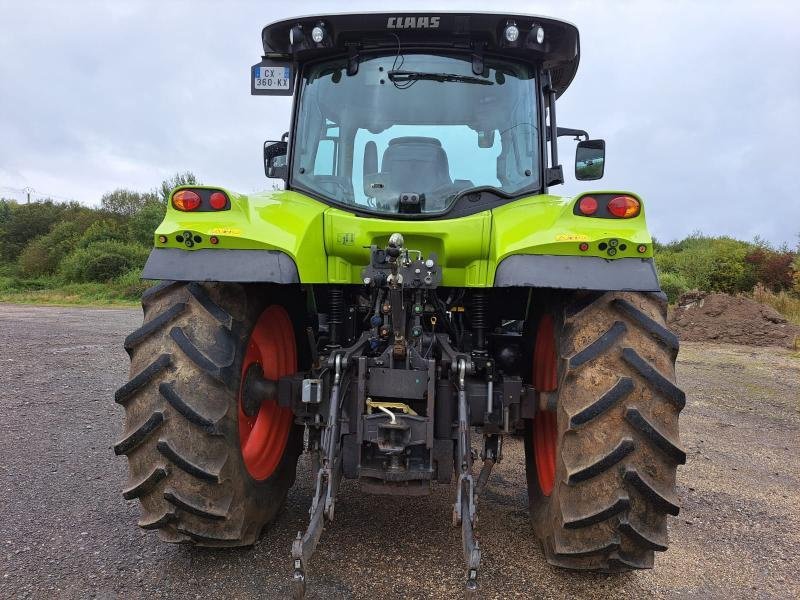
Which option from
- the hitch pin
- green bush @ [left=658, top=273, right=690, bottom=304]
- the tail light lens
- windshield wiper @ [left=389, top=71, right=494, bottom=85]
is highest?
windshield wiper @ [left=389, top=71, right=494, bottom=85]

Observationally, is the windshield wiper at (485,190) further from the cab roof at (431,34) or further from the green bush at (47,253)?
the green bush at (47,253)

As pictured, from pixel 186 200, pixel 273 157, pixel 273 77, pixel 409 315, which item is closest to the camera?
pixel 186 200

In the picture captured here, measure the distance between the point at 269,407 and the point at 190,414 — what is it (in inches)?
30.6

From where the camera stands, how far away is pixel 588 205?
89.4 inches

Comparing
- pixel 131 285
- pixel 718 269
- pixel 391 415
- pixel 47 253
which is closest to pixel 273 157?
pixel 391 415

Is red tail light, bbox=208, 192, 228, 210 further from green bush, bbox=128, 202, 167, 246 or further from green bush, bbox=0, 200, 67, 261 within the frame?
green bush, bbox=0, 200, 67, 261

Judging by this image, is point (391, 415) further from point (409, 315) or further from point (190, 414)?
point (190, 414)

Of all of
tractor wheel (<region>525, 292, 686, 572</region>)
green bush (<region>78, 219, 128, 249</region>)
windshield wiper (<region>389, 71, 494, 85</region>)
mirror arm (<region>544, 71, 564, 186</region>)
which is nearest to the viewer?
tractor wheel (<region>525, 292, 686, 572</region>)

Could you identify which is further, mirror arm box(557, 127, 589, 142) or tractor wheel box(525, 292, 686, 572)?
mirror arm box(557, 127, 589, 142)

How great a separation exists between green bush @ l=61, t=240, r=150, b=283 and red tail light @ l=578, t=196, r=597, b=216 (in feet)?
107

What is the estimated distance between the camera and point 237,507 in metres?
2.42

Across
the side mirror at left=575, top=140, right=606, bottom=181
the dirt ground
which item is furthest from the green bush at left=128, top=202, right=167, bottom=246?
the side mirror at left=575, top=140, right=606, bottom=181

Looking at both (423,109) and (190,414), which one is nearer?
(190,414)

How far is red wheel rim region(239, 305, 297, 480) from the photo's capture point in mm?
2797
